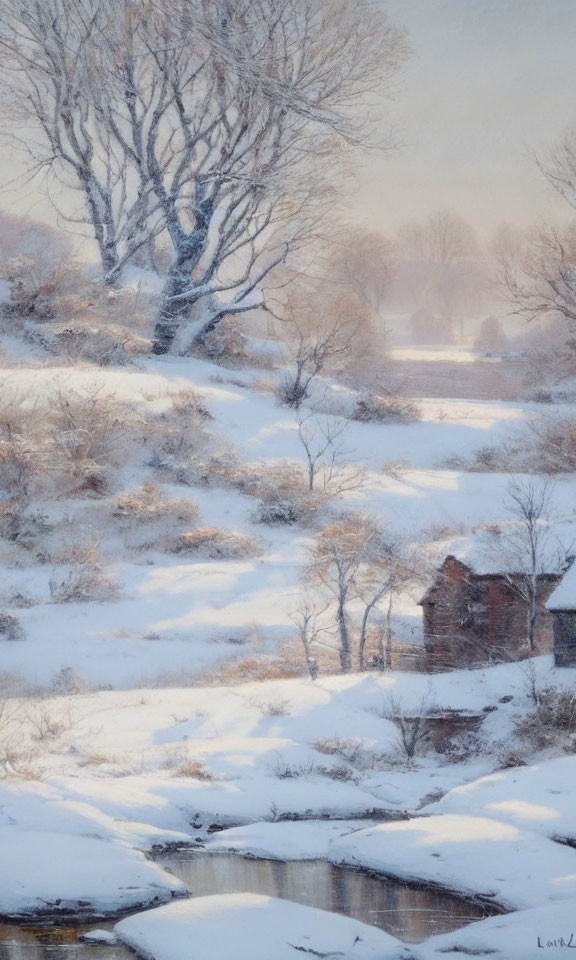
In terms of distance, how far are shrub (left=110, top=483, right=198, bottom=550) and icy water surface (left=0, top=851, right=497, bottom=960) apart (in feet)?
33.6

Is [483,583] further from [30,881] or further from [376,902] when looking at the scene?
[30,881]

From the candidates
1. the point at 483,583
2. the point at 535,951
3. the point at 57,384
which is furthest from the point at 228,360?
the point at 535,951

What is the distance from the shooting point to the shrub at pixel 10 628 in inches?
499

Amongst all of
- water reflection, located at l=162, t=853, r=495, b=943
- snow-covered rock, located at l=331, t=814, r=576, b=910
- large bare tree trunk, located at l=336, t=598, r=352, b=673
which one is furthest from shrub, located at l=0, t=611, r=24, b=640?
snow-covered rock, located at l=331, t=814, r=576, b=910

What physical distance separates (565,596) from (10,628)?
7.34m

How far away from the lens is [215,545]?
16344 millimetres

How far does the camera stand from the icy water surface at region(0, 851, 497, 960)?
4.58 meters

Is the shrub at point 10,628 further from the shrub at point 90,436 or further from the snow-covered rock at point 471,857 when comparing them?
the snow-covered rock at point 471,857

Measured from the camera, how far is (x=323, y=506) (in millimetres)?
18047

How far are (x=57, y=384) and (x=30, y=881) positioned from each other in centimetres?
1514

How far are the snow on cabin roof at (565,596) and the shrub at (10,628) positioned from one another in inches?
276

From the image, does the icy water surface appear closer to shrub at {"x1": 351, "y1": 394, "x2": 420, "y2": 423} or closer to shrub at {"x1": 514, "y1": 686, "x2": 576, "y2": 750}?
shrub at {"x1": 514, "y1": 686, "x2": 576, "y2": 750}

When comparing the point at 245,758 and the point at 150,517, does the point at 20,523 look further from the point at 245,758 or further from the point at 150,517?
the point at 245,758

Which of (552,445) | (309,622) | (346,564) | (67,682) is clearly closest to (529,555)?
(346,564)
